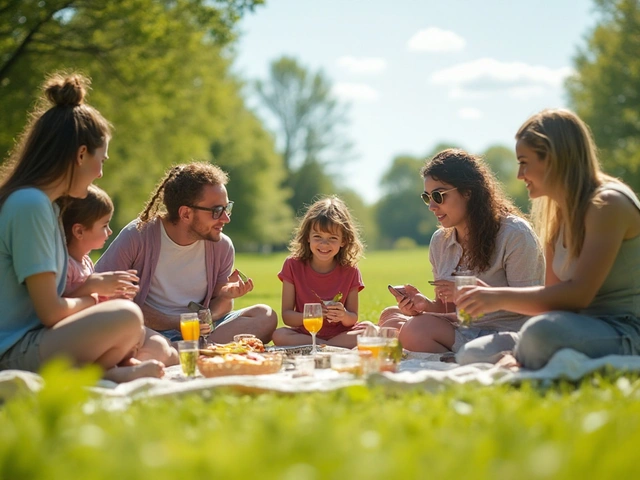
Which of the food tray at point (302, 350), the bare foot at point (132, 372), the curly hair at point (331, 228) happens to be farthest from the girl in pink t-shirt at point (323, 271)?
the bare foot at point (132, 372)

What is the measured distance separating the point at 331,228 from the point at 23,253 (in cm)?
321

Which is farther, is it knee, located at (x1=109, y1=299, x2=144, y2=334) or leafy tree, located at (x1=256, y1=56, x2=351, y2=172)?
leafy tree, located at (x1=256, y1=56, x2=351, y2=172)

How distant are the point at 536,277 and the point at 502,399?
2571mm

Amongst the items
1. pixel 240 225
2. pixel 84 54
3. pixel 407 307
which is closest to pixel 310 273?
pixel 407 307

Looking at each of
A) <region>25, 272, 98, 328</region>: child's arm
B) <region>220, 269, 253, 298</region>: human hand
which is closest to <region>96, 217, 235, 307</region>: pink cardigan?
<region>220, 269, 253, 298</region>: human hand

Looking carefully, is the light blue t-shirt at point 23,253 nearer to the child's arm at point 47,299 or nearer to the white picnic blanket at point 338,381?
the child's arm at point 47,299

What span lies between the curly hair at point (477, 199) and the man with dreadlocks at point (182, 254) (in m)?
1.93

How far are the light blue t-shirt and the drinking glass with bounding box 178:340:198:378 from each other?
0.88m

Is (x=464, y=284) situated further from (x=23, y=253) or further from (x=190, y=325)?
(x=23, y=253)

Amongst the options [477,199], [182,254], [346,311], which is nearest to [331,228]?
[346,311]

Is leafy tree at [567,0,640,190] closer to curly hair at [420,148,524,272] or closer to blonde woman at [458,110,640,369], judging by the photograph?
curly hair at [420,148,524,272]

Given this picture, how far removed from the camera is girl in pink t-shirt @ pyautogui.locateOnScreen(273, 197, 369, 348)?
7332 millimetres

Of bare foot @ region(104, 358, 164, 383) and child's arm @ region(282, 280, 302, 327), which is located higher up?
child's arm @ region(282, 280, 302, 327)

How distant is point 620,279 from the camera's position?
5.06m
